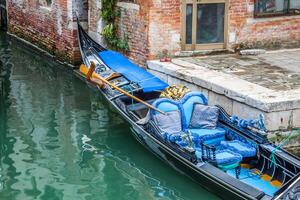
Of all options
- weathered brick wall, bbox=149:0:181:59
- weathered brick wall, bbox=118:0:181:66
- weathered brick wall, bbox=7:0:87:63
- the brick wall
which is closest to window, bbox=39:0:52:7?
weathered brick wall, bbox=7:0:87:63

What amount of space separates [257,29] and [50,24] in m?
4.11

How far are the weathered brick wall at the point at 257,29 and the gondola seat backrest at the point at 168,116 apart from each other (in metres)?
2.71

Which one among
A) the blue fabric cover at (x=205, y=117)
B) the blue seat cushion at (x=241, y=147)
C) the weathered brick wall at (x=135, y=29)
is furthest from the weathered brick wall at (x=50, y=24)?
the blue seat cushion at (x=241, y=147)

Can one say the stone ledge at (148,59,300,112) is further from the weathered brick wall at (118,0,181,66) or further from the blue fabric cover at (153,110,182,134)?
the blue fabric cover at (153,110,182,134)

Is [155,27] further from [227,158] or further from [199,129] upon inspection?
[227,158]

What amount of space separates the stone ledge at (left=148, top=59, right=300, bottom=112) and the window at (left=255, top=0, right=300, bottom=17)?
153cm

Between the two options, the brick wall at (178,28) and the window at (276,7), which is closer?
the brick wall at (178,28)

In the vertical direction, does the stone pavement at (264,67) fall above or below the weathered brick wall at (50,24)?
below

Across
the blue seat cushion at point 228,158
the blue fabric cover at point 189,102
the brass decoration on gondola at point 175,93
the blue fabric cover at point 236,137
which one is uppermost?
the brass decoration on gondola at point 175,93

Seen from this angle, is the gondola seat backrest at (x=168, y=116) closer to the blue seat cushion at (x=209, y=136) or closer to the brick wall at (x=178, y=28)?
the blue seat cushion at (x=209, y=136)

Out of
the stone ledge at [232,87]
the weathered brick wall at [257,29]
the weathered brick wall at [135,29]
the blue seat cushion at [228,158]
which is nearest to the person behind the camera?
the blue seat cushion at [228,158]

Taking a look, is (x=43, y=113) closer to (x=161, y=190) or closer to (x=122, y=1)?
(x=122, y=1)

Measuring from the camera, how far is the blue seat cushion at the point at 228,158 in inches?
225

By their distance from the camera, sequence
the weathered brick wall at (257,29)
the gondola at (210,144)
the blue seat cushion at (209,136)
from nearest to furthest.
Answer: the gondola at (210,144)
the blue seat cushion at (209,136)
the weathered brick wall at (257,29)
